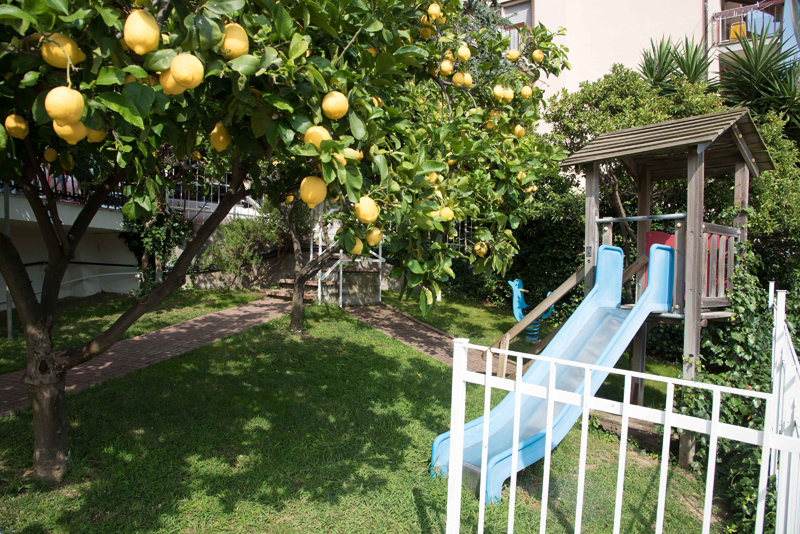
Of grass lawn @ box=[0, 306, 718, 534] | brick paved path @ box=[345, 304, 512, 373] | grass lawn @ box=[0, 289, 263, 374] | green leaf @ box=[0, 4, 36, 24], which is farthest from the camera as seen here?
brick paved path @ box=[345, 304, 512, 373]

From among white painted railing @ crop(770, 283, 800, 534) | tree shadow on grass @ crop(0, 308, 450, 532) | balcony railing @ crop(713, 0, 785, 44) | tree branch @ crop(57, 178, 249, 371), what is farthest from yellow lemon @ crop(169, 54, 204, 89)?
balcony railing @ crop(713, 0, 785, 44)

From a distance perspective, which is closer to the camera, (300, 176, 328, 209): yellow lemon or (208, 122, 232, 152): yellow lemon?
(300, 176, 328, 209): yellow lemon

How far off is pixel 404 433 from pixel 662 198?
6429 mm

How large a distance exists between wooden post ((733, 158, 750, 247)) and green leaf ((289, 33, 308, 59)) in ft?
17.6

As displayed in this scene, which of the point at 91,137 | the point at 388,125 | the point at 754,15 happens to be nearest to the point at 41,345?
the point at 91,137

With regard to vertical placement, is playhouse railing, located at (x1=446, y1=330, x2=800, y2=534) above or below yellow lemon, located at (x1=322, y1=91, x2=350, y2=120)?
below

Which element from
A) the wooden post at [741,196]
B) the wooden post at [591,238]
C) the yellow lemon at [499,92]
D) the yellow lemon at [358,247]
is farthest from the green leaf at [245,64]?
the wooden post at [741,196]

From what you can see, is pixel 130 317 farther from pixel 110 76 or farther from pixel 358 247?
pixel 110 76

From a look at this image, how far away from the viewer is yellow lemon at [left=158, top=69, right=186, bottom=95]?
1.42 meters

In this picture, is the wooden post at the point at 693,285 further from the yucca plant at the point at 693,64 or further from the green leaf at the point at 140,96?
the yucca plant at the point at 693,64

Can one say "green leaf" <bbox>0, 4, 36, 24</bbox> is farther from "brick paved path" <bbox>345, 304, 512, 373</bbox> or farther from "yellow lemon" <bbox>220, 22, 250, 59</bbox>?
"brick paved path" <bbox>345, 304, 512, 373</bbox>

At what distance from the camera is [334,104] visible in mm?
1649

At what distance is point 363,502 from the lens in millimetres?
3223

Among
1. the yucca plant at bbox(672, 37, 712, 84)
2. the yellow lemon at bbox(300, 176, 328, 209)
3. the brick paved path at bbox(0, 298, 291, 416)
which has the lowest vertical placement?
the brick paved path at bbox(0, 298, 291, 416)
